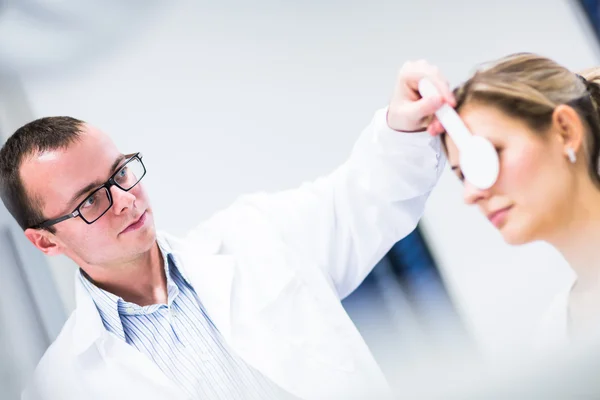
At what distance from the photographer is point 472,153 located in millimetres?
530

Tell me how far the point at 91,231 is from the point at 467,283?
1.29 feet

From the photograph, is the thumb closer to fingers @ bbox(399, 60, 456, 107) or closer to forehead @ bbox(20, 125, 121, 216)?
fingers @ bbox(399, 60, 456, 107)

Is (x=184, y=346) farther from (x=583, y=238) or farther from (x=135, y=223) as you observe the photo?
(x=583, y=238)

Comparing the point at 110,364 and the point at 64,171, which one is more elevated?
the point at 64,171

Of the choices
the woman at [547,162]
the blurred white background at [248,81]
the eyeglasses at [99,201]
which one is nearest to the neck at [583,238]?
the woman at [547,162]

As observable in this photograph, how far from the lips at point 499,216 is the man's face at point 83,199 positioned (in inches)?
13.7

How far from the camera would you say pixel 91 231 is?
0.62 meters

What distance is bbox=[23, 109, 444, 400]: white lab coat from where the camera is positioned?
0.64m

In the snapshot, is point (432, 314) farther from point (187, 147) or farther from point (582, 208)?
point (187, 147)

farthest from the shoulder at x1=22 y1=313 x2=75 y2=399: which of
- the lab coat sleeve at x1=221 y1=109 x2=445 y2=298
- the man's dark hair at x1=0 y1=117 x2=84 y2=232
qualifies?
the lab coat sleeve at x1=221 y1=109 x2=445 y2=298

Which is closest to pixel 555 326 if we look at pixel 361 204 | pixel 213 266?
pixel 361 204

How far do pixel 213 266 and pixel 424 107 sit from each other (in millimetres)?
302

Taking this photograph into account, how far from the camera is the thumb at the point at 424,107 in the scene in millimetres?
546

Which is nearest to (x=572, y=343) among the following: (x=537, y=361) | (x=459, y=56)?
(x=537, y=361)
